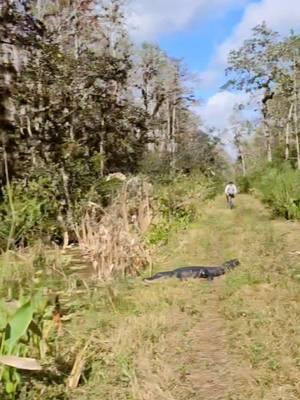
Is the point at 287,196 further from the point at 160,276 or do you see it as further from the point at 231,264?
the point at 160,276

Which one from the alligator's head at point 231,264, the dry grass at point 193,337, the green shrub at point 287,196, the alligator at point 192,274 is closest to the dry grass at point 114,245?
the dry grass at point 193,337

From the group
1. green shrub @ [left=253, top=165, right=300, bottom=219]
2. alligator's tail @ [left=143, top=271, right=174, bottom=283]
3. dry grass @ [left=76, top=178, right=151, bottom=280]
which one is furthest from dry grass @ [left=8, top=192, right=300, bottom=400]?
green shrub @ [left=253, top=165, right=300, bottom=219]

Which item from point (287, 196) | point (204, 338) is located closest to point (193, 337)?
point (204, 338)

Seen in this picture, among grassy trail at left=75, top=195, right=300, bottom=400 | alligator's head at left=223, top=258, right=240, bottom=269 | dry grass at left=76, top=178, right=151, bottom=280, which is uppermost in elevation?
dry grass at left=76, top=178, right=151, bottom=280

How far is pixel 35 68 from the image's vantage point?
574 inches

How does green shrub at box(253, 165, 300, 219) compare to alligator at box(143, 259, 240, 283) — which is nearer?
alligator at box(143, 259, 240, 283)

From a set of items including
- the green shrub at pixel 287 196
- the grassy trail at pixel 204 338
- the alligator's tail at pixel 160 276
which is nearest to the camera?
the grassy trail at pixel 204 338

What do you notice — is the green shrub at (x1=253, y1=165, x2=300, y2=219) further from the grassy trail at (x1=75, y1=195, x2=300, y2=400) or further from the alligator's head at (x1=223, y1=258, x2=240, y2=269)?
the grassy trail at (x1=75, y1=195, x2=300, y2=400)

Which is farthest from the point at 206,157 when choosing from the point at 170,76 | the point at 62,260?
the point at 62,260

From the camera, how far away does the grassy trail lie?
4.09m

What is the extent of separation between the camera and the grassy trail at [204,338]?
13.4ft

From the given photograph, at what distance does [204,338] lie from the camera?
5.36m

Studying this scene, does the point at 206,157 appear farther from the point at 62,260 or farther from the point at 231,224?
the point at 62,260

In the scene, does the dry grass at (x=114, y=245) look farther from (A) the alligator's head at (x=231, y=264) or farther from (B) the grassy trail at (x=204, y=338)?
(A) the alligator's head at (x=231, y=264)
